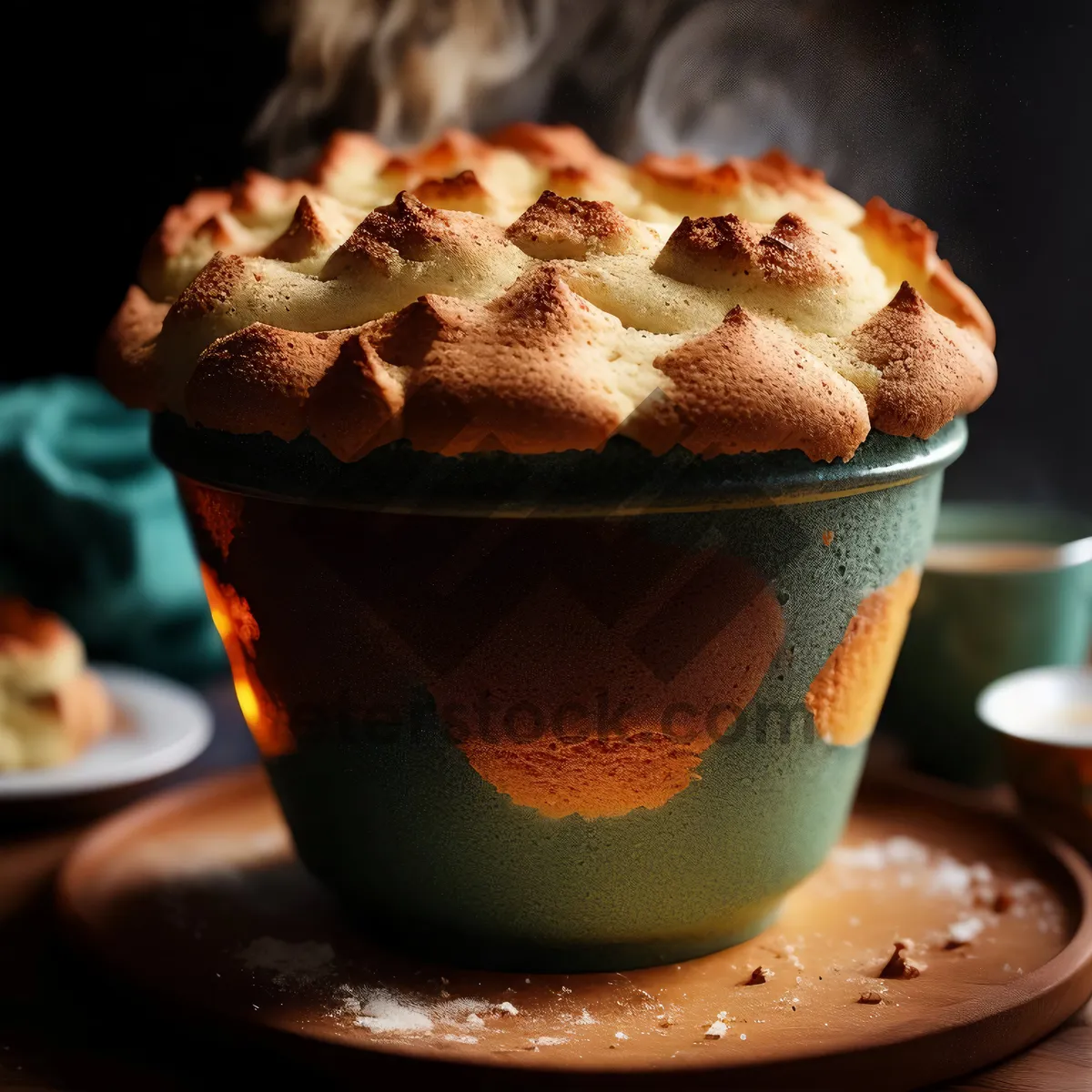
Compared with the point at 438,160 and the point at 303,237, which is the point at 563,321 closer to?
the point at 303,237

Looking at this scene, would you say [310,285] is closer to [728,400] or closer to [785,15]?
[728,400]

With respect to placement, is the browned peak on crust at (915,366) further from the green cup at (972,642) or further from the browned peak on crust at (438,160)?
the green cup at (972,642)

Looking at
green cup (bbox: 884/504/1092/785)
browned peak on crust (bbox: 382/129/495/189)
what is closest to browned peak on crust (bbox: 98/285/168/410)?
browned peak on crust (bbox: 382/129/495/189)

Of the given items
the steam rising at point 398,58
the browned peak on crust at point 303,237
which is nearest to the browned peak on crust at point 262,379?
the browned peak on crust at point 303,237

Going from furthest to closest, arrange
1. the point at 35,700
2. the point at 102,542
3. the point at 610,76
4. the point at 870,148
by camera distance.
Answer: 1. the point at 102,542
2. the point at 610,76
3. the point at 35,700
4. the point at 870,148

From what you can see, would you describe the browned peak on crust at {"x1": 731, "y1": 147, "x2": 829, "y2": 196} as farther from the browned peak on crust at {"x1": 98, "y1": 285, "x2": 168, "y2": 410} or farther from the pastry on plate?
the pastry on plate

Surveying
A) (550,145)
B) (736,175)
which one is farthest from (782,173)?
(550,145)

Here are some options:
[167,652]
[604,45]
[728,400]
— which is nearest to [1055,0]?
[604,45]
